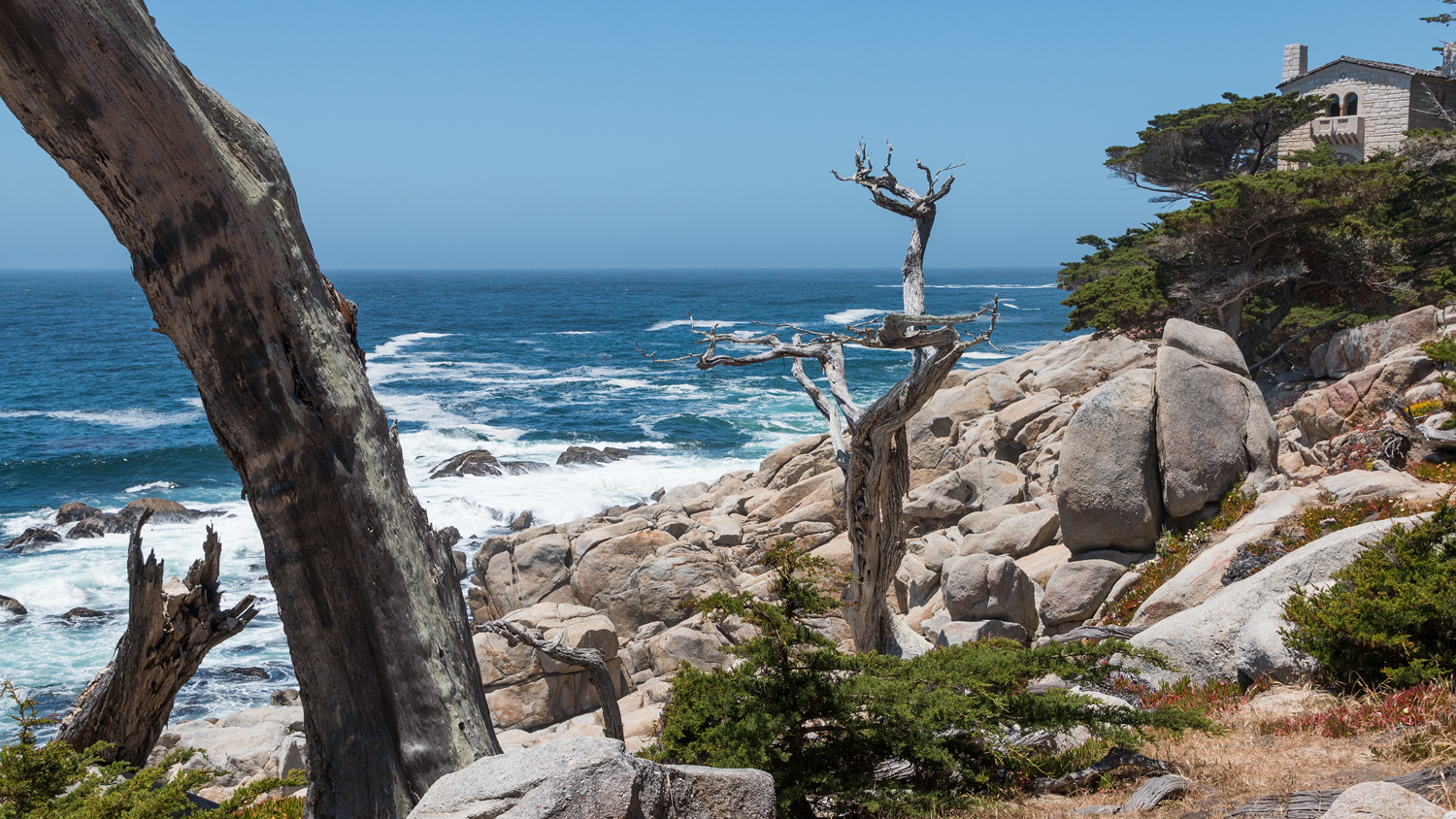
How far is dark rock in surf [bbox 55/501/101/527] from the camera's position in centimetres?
2323

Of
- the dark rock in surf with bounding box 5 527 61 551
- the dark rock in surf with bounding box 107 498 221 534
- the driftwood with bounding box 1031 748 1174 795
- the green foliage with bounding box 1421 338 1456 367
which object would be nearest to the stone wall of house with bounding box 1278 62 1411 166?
the green foliage with bounding box 1421 338 1456 367

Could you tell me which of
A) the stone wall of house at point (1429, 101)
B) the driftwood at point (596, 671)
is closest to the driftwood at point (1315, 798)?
the driftwood at point (596, 671)

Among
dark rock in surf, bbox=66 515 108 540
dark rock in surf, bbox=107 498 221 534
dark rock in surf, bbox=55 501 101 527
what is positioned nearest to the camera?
dark rock in surf, bbox=66 515 108 540

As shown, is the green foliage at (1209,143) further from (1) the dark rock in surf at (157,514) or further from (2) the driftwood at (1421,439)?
(1) the dark rock in surf at (157,514)

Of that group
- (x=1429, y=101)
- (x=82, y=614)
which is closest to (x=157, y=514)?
(x=82, y=614)

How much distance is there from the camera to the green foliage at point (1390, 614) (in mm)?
5848

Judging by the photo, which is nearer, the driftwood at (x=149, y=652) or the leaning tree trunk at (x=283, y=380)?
the leaning tree trunk at (x=283, y=380)

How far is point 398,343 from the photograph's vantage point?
6203 cm

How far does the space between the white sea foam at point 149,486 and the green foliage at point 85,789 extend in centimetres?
2458

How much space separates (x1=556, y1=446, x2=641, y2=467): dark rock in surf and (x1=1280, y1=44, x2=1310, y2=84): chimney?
30.5 m

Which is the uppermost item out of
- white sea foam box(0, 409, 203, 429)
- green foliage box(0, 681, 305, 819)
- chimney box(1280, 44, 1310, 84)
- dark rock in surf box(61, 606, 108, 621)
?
chimney box(1280, 44, 1310, 84)

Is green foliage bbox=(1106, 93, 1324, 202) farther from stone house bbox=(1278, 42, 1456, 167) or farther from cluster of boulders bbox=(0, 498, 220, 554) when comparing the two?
cluster of boulders bbox=(0, 498, 220, 554)

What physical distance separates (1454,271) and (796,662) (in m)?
19.1

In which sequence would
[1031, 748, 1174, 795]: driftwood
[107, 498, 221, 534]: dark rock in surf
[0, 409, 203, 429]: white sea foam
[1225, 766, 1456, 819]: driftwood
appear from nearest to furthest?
[1225, 766, 1456, 819]: driftwood < [1031, 748, 1174, 795]: driftwood < [107, 498, 221, 534]: dark rock in surf < [0, 409, 203, 429]: white sea foam
